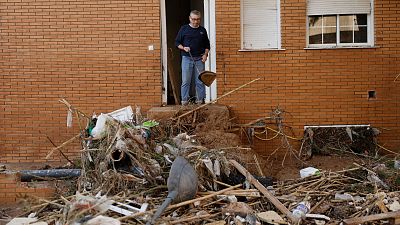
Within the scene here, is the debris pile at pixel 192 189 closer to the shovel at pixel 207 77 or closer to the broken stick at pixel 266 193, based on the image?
the broken stick at pixel 266 193

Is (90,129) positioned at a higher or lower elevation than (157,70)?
lower

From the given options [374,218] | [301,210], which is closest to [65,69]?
[301,210]

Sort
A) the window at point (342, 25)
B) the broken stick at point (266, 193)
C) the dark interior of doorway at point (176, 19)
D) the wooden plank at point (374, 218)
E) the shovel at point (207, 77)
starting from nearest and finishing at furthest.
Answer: the wooden plank at point (374, 218)
the broken stick at point (266, 193)
the shovel at point (207, 77)
the window at point (342, 25)
the dark interior of doorway at point (176, 19)

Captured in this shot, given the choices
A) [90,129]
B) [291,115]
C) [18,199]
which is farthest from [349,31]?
[18,199]

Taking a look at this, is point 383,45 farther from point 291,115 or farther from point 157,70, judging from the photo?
point 157,70

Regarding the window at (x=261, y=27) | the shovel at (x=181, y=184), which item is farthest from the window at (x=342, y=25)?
the shovel at (x=181, y=184)

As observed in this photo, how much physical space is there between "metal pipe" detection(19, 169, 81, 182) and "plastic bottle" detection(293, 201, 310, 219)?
373 cm

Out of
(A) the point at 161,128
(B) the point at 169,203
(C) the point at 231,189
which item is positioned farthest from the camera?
(A) the point at 161,128

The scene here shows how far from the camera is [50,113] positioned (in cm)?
1005

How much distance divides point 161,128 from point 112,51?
228cm

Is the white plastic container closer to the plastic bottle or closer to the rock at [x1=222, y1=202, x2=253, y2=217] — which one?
the plastic bottle

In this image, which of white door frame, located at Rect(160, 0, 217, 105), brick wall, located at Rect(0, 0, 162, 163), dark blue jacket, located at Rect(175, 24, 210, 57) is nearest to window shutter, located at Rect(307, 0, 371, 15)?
white door frame, located at Rect(160, 0, 217, 105)

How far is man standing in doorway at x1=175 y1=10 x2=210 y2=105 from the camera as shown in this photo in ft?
32.2

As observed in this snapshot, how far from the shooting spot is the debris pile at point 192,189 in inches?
258
